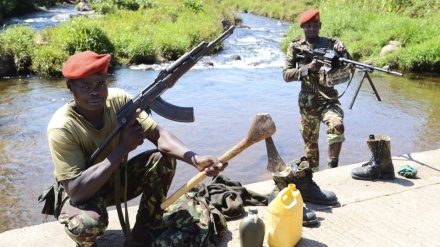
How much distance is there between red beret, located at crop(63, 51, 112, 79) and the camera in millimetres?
3070

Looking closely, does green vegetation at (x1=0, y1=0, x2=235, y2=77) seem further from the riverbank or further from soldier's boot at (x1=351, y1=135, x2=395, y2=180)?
soldier's boot at (x1=351, y1=135, x2=395, y2=180)

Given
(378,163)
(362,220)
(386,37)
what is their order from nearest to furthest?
(362,220)
(378,163)
(386,37)

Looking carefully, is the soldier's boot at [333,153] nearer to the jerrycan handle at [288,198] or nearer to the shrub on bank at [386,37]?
the jerrycan handle at [288,198]

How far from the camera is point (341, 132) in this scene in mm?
5160

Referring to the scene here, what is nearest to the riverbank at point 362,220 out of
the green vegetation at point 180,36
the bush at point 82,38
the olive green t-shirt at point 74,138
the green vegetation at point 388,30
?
the olive green t-shirt at point 74,138

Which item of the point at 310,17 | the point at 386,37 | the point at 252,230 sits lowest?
the point at 386,37

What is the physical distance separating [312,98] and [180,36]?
44.5 ft

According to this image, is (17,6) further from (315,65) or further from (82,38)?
(315,65)

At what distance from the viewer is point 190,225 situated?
346cm

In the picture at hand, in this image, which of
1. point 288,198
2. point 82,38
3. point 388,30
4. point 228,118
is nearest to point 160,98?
point 288,198

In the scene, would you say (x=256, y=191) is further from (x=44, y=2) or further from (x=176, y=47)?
(x=44, y=2)

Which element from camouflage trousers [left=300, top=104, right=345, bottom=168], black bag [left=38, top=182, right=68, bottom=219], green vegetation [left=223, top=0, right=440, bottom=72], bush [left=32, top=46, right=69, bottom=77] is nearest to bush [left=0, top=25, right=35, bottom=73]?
bush [left=32, top=46, right=69, bottom=77]

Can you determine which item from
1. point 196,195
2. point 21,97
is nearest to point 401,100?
point 196,195

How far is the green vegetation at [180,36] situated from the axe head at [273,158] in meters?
11.9
